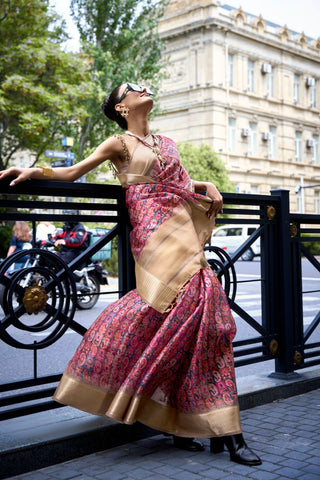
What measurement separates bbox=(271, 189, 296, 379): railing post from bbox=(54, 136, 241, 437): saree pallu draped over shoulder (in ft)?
4.82

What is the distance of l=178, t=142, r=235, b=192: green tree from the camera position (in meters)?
32.7

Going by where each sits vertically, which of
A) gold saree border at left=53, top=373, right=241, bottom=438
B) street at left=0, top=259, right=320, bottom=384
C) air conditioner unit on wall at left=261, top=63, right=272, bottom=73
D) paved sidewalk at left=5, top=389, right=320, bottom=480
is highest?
air conditioner unit on wall at left=261, top=63, right=272, bottom=73

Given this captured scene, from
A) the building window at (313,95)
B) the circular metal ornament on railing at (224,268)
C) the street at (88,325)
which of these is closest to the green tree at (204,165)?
the building window at (313,95)

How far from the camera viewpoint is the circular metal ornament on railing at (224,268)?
14.6 ft

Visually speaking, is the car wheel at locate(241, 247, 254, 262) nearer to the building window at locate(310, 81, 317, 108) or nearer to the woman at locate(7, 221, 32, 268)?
the woman at locate(7, 221, 32, 268)

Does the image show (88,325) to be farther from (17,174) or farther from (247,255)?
(247,255)

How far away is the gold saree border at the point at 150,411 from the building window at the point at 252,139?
3799cm

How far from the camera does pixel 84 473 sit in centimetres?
310

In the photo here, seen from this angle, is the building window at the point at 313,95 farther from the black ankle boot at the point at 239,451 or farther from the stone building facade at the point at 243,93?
the black ankle boot at the point at 239,451

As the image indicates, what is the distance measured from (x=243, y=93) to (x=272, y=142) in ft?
15.1

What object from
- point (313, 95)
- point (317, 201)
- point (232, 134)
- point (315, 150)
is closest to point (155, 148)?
point (232, 134)

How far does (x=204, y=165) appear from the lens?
33062 millimetres

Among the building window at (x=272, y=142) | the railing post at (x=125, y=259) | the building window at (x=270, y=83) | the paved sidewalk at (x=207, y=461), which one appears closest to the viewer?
the paved sidewalk at (x=207, y=461)

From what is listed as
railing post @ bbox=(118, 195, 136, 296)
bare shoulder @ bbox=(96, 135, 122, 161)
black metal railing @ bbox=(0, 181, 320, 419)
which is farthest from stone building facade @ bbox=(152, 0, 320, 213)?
bare shoulder @ bbox=(96, 135, 122, 161)
